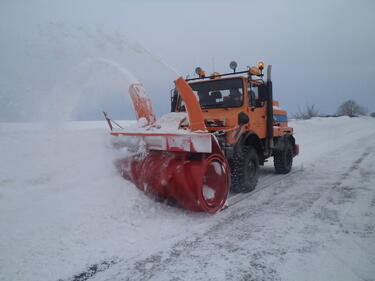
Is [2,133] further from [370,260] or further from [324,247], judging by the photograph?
[370,260]

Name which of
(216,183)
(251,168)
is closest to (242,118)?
(251,168)

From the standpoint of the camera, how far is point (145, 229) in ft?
10.8

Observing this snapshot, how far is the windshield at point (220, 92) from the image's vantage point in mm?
5070

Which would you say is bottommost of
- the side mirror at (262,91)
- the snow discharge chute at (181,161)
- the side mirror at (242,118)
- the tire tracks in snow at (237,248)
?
the tire tracks in snow at (237,248)

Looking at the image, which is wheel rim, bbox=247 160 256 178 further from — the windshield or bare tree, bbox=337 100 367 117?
bare tree, bbox=337 100 367 117

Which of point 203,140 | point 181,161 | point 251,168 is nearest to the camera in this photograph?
point 203,140

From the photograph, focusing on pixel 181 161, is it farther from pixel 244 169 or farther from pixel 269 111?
pixel 269 111

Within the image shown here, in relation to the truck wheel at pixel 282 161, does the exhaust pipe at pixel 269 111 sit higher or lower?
higher

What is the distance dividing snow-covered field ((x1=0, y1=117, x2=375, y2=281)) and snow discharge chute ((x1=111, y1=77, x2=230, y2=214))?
8.3 inches

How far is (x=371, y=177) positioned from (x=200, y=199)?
14.6 ft

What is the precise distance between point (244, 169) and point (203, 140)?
4.92 ft

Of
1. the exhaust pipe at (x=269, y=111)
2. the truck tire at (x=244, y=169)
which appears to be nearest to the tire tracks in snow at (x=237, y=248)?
the truck tire at (x=244, y=169)

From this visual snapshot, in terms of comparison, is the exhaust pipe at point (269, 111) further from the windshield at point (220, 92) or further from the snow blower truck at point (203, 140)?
the windshield at point (220, 92)

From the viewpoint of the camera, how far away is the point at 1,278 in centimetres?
225
